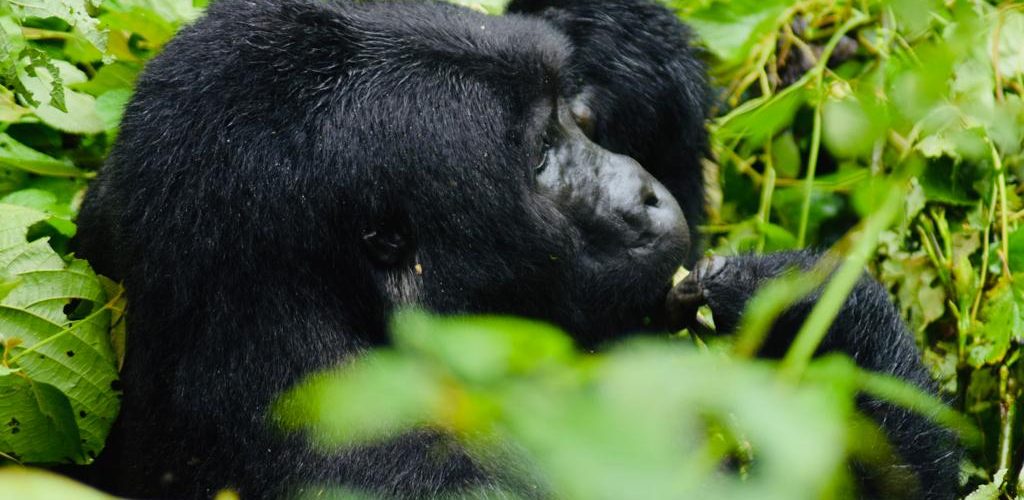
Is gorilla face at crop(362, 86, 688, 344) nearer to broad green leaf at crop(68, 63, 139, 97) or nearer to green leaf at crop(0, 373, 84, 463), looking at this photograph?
green leaf at crop(0, 373, 84, 463)

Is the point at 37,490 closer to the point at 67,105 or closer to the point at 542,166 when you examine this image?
the point at 542,166

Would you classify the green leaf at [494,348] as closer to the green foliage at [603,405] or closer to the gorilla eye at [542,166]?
the green foliage at [603,405]

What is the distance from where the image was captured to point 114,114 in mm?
3527

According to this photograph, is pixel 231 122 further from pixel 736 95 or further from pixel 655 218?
pixel 736 95

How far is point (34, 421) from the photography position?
9.70ft

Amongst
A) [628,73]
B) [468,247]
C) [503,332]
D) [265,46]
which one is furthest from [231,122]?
[503,332]

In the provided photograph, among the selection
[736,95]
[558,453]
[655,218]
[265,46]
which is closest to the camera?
[558,453]

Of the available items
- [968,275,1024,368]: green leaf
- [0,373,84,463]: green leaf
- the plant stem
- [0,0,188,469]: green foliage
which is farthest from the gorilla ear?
[968,275,1024,368]: green leaf

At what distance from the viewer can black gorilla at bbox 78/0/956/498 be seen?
2650 millimetres

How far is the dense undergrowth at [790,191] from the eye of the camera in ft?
7.57

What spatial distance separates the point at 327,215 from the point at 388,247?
183 mm

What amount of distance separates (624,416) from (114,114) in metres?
3.08

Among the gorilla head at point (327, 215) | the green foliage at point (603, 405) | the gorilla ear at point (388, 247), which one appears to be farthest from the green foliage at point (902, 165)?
the green foliage at point (603, 405)

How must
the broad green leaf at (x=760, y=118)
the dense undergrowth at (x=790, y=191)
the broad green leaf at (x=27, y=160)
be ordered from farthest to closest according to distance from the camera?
1. the broad green leaf at (x=760, y=118)
2. the broad green leaf at (x=27, y=160)
3. the dense undergrowth at (x=790, y=191)
